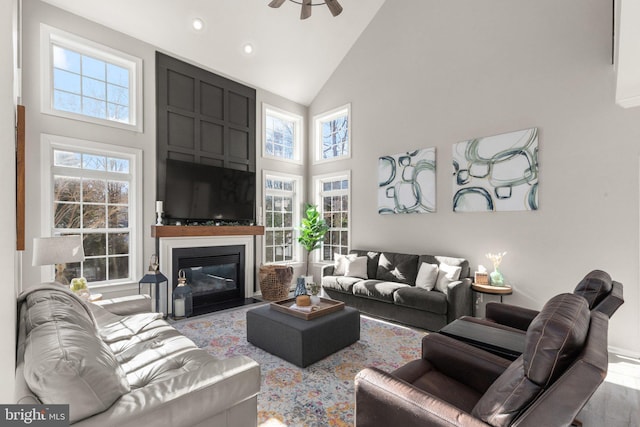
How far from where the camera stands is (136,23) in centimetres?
418

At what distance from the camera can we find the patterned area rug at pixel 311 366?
2180mm

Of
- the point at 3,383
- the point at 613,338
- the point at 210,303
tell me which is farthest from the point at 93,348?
the point at 613,338

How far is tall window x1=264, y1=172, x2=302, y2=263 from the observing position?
A: 6.01 m

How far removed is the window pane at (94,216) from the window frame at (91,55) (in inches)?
45.0

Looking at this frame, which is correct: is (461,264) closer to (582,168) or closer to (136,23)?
(582,168)

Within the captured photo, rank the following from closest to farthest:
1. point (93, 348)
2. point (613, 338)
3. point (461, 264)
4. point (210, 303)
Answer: point (93, 348) → point (613, 338) → point (461, 264) → point (210, 303)

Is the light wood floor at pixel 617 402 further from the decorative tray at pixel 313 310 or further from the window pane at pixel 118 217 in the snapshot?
the window pane at pixel 118 217

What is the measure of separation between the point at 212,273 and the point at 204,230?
33.5 inches

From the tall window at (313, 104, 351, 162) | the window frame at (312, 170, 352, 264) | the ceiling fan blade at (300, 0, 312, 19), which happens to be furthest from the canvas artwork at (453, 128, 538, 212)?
the ceiling fan blade at (300, 0, 312, 19)

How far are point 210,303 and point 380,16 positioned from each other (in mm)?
5880

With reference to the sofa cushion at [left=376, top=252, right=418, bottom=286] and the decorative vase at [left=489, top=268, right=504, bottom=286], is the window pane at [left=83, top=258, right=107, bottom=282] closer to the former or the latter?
the sofa cushion at [left=376, top=252, right=418, bottom=286]

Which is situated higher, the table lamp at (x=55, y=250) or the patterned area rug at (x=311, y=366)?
the table lamp at (x=55, y=250)

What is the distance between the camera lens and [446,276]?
396 cm

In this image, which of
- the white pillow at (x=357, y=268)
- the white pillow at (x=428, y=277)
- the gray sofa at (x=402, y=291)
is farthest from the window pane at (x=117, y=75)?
the white pillow at (x=428, y=277)
